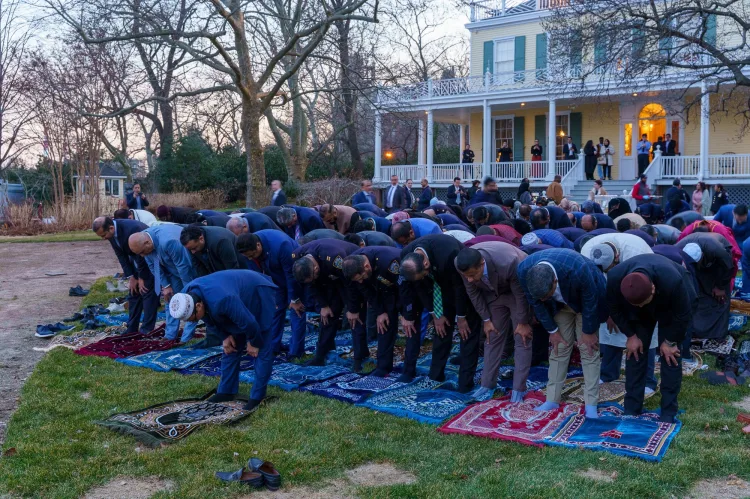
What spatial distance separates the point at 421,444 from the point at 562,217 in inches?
239

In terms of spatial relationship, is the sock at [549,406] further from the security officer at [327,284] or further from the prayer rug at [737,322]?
the prayer rug at [737,322]

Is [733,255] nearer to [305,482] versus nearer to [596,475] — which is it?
[596,475]

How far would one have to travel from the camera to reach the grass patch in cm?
2227

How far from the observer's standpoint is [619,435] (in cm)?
593

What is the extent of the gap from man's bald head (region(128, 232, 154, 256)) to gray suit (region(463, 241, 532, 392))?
4.26 meters

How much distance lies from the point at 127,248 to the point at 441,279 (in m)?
4.89

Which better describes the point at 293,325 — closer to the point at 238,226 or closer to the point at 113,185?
the point at 238,226

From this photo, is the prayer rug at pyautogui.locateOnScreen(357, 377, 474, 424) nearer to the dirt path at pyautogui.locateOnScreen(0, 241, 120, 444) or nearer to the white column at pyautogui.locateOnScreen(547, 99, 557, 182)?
the dirt path at pyautogui.locateOnScreen(0, 241, 120, 444)

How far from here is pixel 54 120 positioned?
2556cm

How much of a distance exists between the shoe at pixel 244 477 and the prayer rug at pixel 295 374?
7.57ft

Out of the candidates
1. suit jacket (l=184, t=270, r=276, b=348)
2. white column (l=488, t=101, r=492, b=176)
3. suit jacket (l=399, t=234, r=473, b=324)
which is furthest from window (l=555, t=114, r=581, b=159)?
suit jacket (l=184, t=270, r=276, b=348)

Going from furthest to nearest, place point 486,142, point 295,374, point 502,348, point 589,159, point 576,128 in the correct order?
point 576,128 → point 486,142 → point 589,159 → point 295,374 → point 502,348

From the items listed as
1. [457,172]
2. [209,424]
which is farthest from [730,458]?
[457,172]

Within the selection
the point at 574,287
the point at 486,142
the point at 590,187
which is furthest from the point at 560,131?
the point at 574,287
